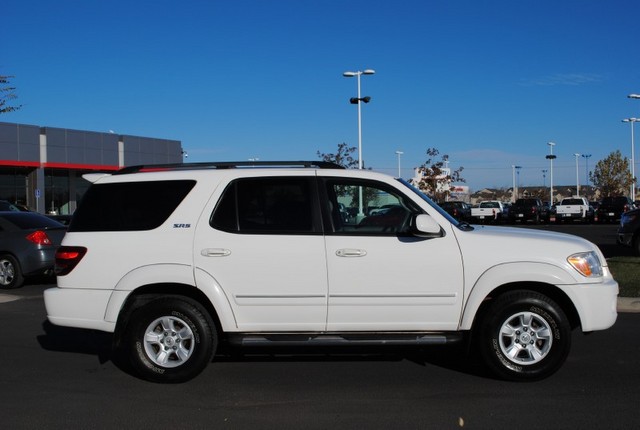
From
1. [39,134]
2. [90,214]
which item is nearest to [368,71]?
[39,134]

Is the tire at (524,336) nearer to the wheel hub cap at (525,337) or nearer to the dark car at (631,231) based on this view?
the wheel hub cap at (525,337)

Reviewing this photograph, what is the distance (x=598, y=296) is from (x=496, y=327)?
3.13 ft

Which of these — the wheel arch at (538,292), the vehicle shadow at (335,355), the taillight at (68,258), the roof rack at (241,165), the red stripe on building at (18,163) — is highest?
the red stripe on building at (18,163)

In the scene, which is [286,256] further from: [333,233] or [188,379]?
[188,379]

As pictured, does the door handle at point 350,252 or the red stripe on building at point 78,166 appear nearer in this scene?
the door handle at point 350,252

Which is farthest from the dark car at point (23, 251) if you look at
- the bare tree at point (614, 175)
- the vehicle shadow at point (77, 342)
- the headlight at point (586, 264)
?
the bare tree at point (614, 175)

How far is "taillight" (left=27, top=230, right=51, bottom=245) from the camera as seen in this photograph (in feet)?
39.4

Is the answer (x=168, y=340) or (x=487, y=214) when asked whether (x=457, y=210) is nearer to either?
(x=487, y=214)

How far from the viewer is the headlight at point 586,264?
18.4ft

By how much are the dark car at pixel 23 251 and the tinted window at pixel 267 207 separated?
757cm

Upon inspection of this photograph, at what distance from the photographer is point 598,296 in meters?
5.58

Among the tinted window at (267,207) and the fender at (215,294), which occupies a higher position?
the tinted window at (267,207)

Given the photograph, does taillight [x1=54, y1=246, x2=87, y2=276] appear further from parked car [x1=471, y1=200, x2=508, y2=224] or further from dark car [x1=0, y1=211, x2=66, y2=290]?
parked car [x1=471, y1=200, x2=508, y2=224]

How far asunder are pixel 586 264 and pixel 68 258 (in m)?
4.73
